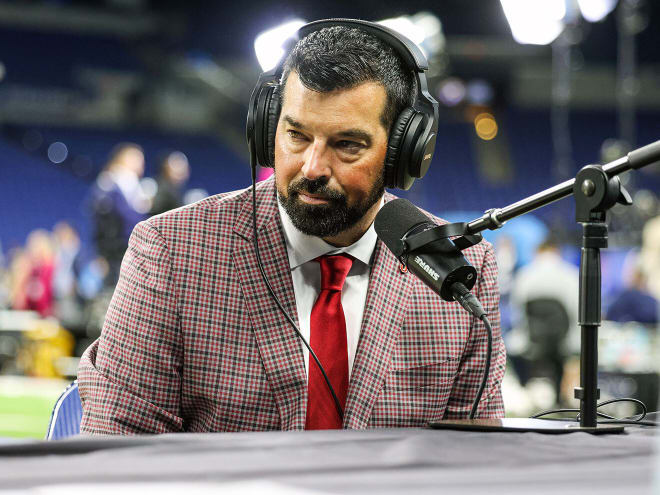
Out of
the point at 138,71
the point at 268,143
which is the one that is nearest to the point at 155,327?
the point at 268,143

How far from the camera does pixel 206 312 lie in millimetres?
1294

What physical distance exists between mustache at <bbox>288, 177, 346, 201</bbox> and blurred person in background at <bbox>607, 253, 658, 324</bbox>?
4238mm

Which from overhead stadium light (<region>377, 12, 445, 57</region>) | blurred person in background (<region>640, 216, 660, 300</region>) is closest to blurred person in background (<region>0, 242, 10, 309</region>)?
overhead stadium light (<region>377, 12, 445, 57</region>)

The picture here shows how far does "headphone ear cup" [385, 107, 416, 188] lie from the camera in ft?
4.40

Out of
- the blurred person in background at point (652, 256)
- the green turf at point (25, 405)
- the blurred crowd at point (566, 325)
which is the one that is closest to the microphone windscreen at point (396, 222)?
the green turf at point (25, 405)

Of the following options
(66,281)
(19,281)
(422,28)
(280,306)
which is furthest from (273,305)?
(66,281)

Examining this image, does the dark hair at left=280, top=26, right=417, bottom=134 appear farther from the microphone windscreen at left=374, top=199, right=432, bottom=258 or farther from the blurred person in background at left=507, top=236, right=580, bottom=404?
the blurred person in background at left=507, top=236, right=580, bottom=404

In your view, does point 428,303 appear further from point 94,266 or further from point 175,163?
point 94,266

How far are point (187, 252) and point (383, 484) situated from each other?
772 mm

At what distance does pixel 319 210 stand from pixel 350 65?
23cm

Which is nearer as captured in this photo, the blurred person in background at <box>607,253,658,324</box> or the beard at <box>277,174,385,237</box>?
the beard at <box>277,174,385,237</box>

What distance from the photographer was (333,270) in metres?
1.36

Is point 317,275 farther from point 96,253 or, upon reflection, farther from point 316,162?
point 96,253

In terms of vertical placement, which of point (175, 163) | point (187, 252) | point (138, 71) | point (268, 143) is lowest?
point (187, 252)
